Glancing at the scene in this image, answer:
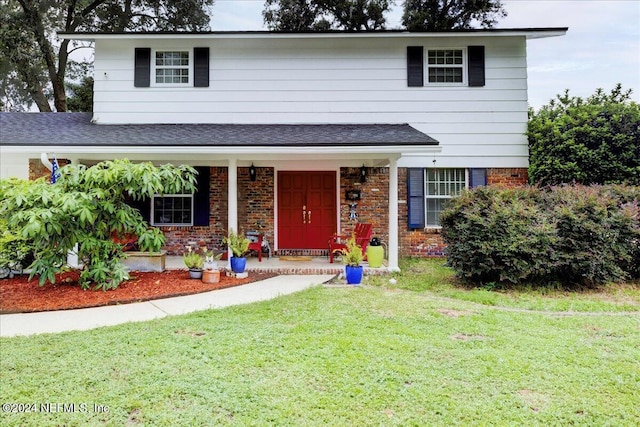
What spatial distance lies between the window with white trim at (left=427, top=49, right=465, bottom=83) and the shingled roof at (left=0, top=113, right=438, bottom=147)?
154 cm

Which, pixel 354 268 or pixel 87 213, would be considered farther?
pixel 354 268

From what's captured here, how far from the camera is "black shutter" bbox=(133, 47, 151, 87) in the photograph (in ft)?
31.6

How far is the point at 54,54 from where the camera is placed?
17.2 m

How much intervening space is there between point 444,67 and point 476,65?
0.74 metres

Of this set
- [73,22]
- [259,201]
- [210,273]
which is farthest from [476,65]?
[73,22]

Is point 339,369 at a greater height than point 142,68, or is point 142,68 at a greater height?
point 142,68

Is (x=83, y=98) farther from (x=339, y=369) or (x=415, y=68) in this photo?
(x=339, y=369)

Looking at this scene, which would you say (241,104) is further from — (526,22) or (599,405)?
(526,22)

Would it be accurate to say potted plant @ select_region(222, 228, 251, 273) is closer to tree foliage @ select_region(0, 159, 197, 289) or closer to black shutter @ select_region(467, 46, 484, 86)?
tree foliage @ select_region(0, 159, 197, 289)

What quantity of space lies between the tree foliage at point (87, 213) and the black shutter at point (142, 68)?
409 centimetres

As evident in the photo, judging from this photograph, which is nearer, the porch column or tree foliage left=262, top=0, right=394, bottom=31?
the porch column

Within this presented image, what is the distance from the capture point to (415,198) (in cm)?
945

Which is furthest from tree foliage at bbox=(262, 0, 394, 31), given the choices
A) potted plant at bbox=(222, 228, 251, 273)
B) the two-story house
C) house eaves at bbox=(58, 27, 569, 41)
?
potted plant at bbox=(222, 228, 251, 273)

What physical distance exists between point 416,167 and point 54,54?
668 inches
